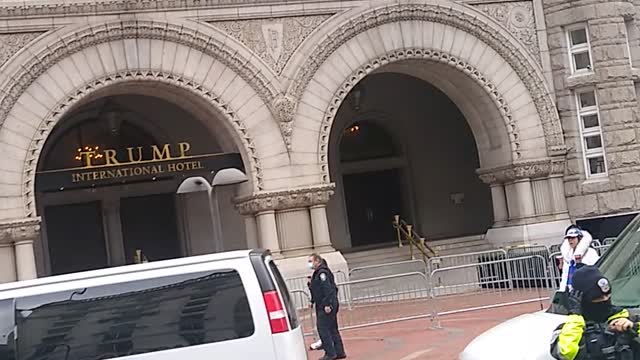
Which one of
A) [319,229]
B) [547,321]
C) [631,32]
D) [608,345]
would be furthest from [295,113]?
[608,345]

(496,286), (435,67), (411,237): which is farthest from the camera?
(411,237)

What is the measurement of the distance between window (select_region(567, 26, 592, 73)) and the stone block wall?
14cm

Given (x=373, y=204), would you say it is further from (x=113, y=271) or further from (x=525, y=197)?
(x=113, y=271)

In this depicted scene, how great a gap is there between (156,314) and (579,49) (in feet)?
50.9

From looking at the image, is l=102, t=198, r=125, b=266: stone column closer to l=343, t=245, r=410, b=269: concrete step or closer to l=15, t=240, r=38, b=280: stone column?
l=343, t=245, r=410, b=269: concrete step

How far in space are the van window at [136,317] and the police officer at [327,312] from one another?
546 centimetres

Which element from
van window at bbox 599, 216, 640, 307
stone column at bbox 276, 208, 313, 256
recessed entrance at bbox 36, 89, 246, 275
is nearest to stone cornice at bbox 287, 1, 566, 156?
stone column at bbox 276, 208, 313, 256

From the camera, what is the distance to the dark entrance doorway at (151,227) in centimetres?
2212

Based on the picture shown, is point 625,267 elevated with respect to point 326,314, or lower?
elevated

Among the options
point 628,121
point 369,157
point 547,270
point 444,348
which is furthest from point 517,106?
point 444,348

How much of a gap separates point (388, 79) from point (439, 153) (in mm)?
2607

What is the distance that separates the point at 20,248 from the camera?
15641mm

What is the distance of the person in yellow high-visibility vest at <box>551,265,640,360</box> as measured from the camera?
5.39 m

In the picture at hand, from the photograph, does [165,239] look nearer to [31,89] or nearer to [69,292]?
[31,89]
